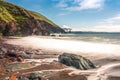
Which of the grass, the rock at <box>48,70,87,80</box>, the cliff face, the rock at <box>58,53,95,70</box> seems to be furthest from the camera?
the grass

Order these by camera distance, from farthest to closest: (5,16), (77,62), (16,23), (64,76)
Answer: (16,23), (5,16), (77,62), (64,76)

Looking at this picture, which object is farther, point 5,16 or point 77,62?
point 5,16

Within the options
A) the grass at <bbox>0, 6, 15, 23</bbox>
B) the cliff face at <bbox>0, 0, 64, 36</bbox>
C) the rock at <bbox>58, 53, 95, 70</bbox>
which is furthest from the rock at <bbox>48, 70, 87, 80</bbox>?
the grass at <bbox>0, 6, 15, 23</bbox>

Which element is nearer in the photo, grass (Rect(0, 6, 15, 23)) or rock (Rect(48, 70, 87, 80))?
rock (Rect(48, 70, 87, 80))

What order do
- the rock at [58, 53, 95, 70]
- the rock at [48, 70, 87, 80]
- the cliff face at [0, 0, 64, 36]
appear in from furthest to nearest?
1. the cliff face at [0, 0, 64, 36]
2. the rock at [58, 53, 95, 70]
3. the rock at [48, 70, 87, 80]

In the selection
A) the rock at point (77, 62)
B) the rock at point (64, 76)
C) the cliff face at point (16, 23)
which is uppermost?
the cliff face at point (16, 23)

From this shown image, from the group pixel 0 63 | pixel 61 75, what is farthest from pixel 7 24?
pixel 61 75

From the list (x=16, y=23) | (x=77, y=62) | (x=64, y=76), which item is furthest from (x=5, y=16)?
(x=64, y=76)

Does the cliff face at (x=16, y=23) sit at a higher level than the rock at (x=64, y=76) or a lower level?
higher

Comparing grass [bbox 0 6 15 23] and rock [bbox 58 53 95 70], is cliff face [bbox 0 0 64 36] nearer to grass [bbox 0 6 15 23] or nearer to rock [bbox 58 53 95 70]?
grass [bbox 0 6 15 23]

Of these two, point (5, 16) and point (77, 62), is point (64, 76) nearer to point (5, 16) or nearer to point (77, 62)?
point (77, 62)

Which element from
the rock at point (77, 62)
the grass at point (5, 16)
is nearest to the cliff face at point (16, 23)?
the grass at point (5, 16)

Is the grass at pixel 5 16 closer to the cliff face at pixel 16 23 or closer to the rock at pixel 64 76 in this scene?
the cliff face at pixel 16 23

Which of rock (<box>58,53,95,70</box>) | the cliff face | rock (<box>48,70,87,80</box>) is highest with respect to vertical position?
the cliff face
